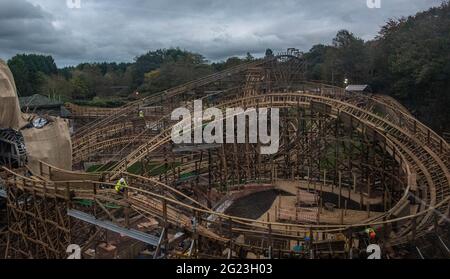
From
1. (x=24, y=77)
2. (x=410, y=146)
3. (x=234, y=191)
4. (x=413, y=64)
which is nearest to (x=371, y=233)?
(x=410, y=146)

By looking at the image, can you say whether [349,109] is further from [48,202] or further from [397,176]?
[48,202]

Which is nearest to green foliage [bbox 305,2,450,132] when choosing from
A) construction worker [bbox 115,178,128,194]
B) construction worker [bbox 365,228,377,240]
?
construction worker [bbox 365,228,377,240]

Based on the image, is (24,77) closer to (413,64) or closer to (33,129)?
(33,129)

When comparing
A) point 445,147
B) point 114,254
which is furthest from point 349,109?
point 114,254

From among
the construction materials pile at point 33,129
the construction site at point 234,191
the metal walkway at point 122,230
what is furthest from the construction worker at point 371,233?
the construction materials pile at point 33,129

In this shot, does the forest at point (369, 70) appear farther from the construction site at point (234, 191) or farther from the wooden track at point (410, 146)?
the wooden track at point (410, 146)
